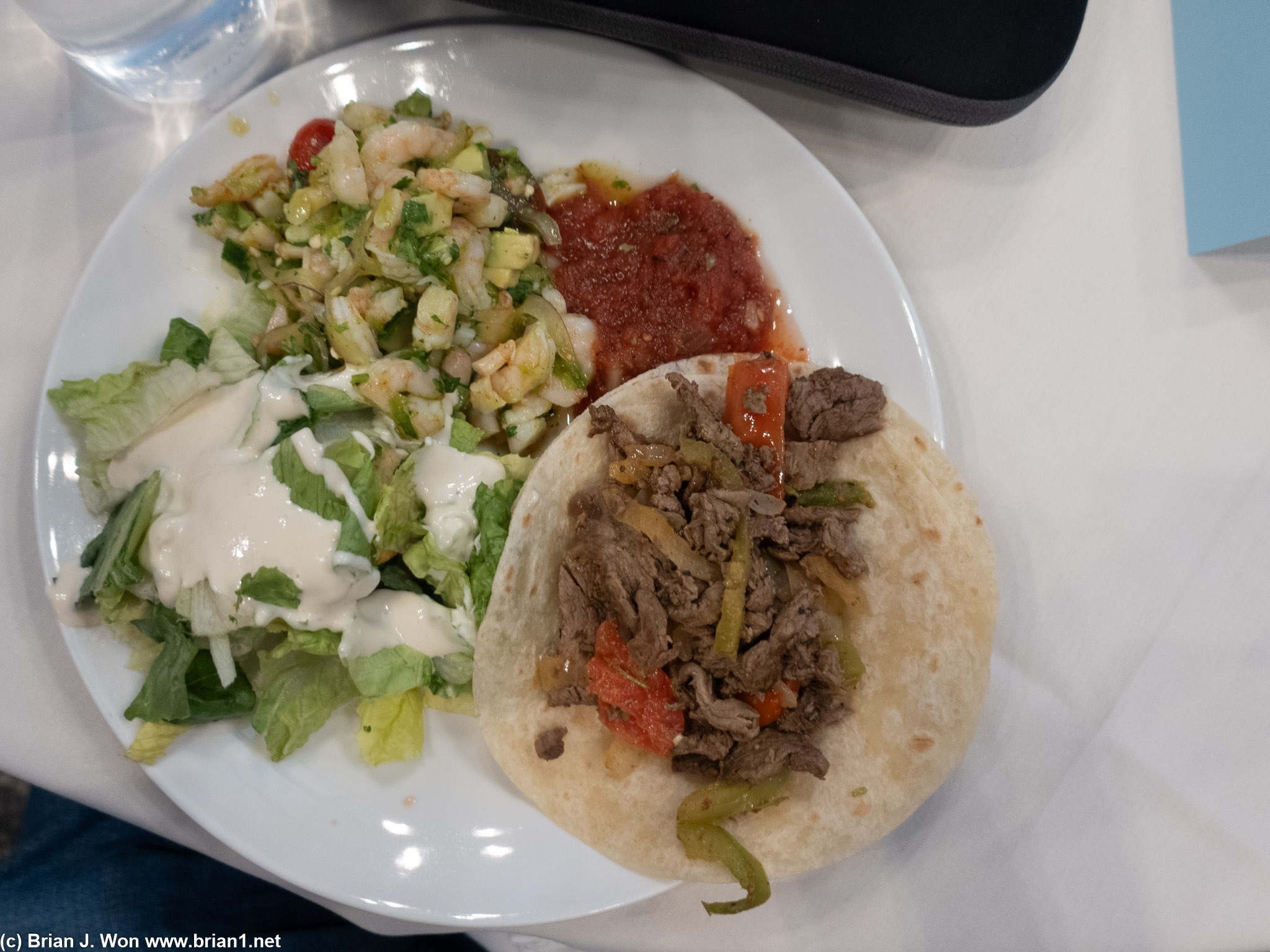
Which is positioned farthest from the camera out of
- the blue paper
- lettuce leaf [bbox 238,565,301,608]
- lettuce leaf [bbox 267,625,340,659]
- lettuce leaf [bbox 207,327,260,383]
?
the blue paper

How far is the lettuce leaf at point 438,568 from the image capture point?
1.80 m

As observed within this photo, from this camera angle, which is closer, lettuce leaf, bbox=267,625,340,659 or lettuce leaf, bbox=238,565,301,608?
lettuce leaf, bbox=238,565,301,608

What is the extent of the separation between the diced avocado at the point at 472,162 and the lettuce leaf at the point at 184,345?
0.82m

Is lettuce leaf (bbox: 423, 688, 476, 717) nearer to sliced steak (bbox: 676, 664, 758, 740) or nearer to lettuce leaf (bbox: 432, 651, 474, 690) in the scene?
lettuce leaf (bbox: 432, 651, 474, 690)

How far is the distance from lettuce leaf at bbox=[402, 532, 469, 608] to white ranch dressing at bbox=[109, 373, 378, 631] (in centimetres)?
11

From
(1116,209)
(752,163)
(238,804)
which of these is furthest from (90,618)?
(1116,209)

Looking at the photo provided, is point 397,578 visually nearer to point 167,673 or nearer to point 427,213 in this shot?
point 167,673

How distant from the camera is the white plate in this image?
1756mm

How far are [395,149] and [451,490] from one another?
0.89m

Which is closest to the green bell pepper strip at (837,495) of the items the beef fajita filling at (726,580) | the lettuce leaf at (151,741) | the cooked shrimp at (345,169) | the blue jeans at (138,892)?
the beef fajita filling at (726,580)

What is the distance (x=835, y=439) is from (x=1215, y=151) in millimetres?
1536

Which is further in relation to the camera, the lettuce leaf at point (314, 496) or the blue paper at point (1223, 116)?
the blue paper at point (1223, 116)

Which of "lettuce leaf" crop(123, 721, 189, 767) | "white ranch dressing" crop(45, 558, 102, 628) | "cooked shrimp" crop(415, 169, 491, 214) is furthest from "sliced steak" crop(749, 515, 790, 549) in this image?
"white ranch dressing" crop(45, 558, 102, 628)

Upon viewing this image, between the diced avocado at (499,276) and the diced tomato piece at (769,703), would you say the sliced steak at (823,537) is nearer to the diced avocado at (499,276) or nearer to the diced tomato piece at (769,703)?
the diced tomato piece at (769,703)
